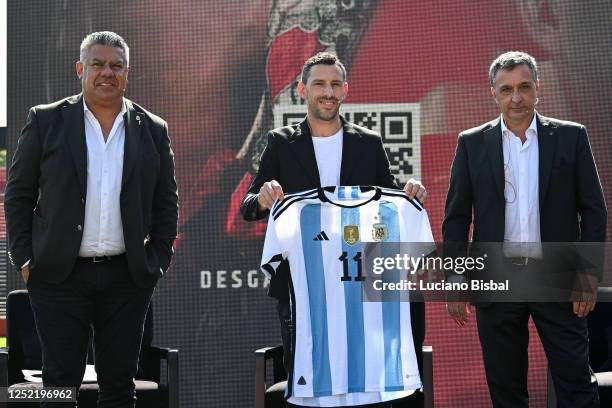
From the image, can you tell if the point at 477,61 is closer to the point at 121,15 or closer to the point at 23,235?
the point at 121,15

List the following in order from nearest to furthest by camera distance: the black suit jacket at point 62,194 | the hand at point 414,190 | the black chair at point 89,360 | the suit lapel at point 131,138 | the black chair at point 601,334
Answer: the black suit jacket at point 62,194 < the suit lapel at point 131,138 < the hand at point 414,190 < the black chair at point 89,360 < the black chair at point 601,334

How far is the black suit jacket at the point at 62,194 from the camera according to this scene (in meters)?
2.81

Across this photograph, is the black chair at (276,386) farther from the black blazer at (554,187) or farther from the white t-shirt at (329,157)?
the white t-shirt at (329,157)

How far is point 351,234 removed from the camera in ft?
10.0

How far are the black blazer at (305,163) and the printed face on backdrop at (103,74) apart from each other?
63cm

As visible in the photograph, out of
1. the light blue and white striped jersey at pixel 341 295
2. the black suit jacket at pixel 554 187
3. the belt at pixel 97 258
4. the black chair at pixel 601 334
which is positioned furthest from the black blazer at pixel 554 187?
the belt at pixel 97 258

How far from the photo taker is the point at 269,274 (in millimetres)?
3086

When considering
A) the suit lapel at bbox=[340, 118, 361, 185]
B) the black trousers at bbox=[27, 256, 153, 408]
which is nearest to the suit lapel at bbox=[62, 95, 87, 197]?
the black trousers at bbox=[27, 256, 153, 408]

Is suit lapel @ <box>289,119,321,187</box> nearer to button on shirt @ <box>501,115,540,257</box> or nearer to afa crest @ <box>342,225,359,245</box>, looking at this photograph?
afa crest @ <box>342,225,359,245</box>

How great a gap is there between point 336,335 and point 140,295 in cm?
73

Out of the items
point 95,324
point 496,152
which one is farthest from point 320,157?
point 95,324

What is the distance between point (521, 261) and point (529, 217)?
17 cm

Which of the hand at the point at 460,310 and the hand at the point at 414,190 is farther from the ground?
the hand at the point at 414,190

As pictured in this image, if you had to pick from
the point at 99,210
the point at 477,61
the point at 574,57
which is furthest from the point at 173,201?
the point at 574,57
